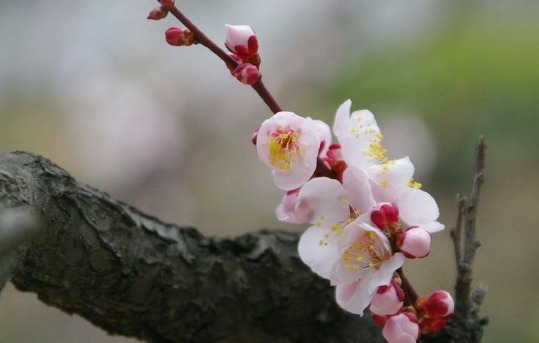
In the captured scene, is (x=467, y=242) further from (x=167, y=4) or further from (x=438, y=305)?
(x=167, y=4)

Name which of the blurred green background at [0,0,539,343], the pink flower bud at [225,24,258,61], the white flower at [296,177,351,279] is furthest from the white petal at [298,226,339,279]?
the blurred green background at [0,0,539,343]

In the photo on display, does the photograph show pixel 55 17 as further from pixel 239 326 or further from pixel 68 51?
pixel 239 326

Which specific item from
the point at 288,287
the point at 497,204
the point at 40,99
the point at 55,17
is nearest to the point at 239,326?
the point at 288,287

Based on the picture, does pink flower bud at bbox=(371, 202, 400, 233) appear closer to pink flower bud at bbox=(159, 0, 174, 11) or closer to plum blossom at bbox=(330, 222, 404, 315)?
plum blossom at bbox=(330, 222, 404, 315)

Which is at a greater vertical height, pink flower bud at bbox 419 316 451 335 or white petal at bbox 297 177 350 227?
white petal at bbox 297 177 350 227

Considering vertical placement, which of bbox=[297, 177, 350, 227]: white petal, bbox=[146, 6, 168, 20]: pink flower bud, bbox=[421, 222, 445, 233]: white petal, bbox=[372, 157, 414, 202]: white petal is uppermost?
bbox=[146, 6, 168, 20]: pink flower bud

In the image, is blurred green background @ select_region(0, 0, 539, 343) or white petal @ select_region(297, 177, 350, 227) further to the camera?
blurred green background @ select_region(0, 0, 539, 343)

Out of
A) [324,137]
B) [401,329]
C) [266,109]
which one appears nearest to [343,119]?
[324,137]
